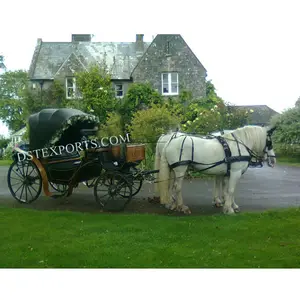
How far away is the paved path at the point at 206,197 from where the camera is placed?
23.1ft

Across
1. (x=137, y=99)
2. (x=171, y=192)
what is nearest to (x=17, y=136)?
(x=137, y=99)

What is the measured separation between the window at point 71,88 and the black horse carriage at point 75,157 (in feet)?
5.01

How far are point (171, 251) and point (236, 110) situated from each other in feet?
14.9

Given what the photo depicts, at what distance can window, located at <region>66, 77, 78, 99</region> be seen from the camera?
8.43 metres

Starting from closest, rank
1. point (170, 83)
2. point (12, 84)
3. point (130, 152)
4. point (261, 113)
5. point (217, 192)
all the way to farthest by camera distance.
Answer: point (130, 152), point (217, 192), point (170, 83), point (261, 113), point (12, 84)

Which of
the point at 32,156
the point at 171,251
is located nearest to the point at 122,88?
the point at 32,156

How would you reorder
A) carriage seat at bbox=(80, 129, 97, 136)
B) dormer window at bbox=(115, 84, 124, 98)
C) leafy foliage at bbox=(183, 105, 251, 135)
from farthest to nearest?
1. dormer window at bbox=(115, 84, 124, 98)
2. leafy foliage at bbox=(183, 105, 251, 135)
3. carriage seat at bbox=(80, 129, 97, 136)

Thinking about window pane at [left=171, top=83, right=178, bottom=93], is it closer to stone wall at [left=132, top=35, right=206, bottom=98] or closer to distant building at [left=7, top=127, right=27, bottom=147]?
stone wall at [left=132, top=35, right=206, bottom=98]

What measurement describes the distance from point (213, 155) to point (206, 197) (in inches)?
67.0

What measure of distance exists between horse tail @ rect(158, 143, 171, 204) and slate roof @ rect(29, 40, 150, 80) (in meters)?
2.47

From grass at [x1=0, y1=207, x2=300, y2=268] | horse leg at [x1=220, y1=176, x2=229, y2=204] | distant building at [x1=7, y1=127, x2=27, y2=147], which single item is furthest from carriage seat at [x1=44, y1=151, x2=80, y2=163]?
horse leg at [x1=220, y1=176, x2=229, y2=204]

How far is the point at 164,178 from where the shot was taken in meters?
6.51

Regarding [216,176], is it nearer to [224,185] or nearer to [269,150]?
[224,185]

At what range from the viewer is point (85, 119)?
6820 mm
